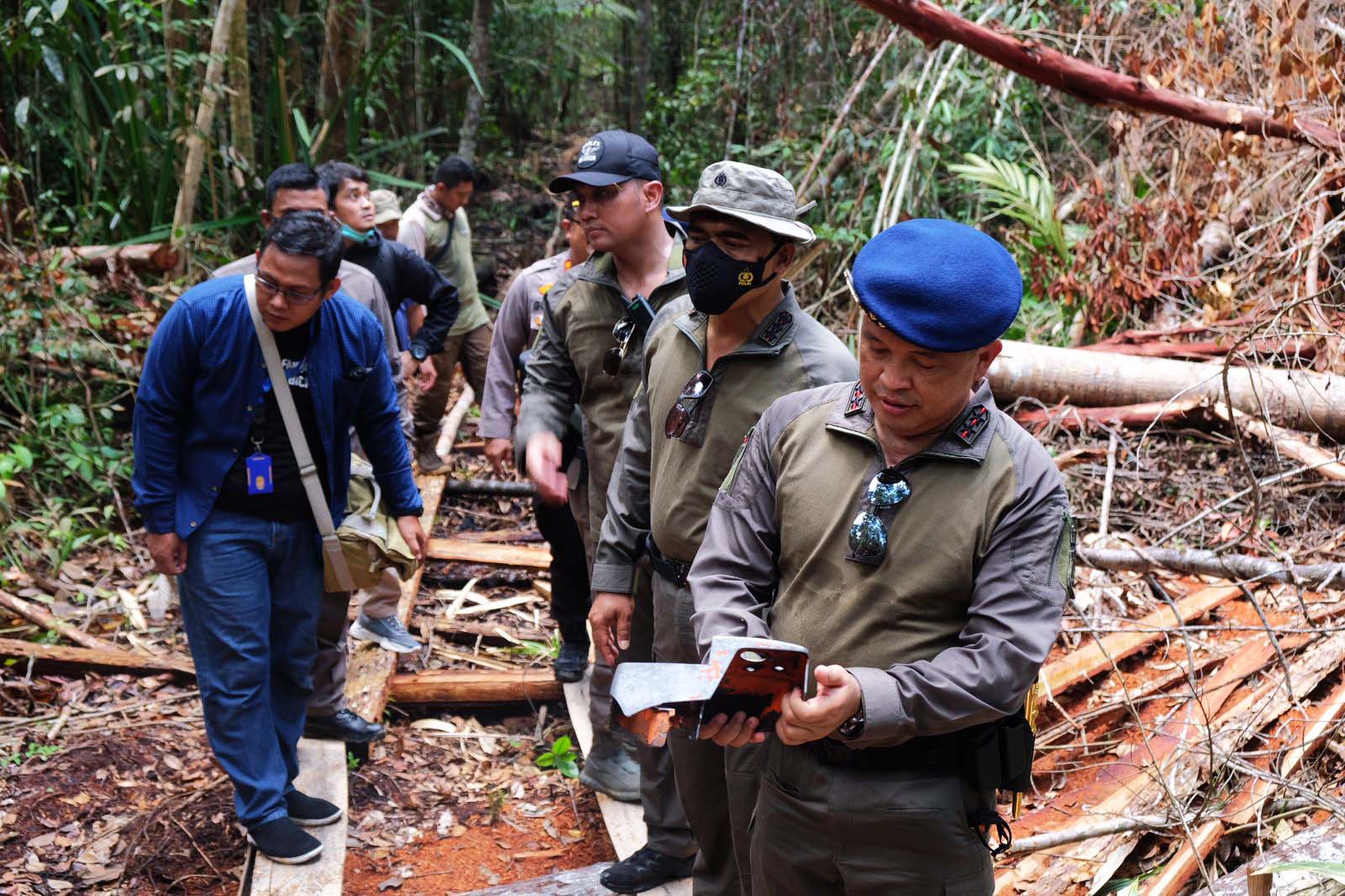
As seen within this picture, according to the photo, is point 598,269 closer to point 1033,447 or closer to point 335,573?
point 335,573

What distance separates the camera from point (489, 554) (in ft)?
23.3

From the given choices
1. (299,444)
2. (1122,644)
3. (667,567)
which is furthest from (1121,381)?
(299,444)

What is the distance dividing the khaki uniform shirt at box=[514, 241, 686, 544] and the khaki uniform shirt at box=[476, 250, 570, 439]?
543 millimetres

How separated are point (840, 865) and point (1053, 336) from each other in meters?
6.91

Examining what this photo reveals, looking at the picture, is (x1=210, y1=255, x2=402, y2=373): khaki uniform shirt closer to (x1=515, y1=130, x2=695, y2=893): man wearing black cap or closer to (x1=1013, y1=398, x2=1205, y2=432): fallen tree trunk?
(x1=515, y1=130, x2=695, y2=893): man wearing black cap

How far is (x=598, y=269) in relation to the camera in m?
4.28

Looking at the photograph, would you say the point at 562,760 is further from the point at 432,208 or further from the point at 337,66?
the point at 337,66

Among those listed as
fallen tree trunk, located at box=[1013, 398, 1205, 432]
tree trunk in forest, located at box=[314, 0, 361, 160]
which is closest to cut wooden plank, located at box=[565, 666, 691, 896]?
fallen tree trunk, located at box=[1013, 398, 1205, 432]

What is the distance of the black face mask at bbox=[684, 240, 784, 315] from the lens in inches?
125

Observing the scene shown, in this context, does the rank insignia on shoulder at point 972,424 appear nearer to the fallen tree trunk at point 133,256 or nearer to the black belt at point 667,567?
the black belt at point 667,567

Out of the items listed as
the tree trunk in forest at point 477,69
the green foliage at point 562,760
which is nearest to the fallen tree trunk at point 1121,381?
the green foliage at point 562,760

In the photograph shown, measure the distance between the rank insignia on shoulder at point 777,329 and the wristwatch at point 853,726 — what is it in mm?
1259

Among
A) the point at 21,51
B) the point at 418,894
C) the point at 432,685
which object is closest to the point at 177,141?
the point at 21,51

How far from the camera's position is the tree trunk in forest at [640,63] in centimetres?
1471
